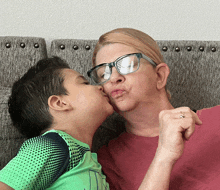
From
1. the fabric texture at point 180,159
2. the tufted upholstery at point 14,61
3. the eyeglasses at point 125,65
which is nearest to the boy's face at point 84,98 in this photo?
the eyeglasses at point 125,65

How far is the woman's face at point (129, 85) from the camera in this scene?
1.12 metres

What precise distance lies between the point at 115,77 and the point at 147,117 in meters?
0.25

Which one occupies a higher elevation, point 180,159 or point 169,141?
point 169,141

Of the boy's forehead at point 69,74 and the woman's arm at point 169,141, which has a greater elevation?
the boy's forehead at point 69,74

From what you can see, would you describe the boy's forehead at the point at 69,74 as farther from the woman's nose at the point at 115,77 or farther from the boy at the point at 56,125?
the woman's nose at the point at 115,77

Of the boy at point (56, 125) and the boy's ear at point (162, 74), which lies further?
the boy's ear at point (162, 74)

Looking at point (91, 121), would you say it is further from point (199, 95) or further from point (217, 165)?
point (199, 95)

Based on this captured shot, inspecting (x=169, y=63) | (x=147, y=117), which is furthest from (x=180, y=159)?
(x=169, y=63)

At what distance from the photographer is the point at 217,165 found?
98cm

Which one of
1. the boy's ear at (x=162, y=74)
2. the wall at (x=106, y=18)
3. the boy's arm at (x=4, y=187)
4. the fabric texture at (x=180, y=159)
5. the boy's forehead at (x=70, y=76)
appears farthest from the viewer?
the wall at (x=106, y=18)

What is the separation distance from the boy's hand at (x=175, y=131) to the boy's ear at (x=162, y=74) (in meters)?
0.37

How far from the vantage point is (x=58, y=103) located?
103 cm

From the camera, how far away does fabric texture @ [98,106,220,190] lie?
98cm

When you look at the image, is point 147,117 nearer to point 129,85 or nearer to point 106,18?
point 129,85
